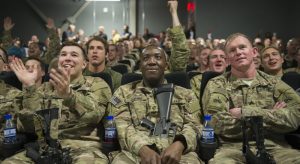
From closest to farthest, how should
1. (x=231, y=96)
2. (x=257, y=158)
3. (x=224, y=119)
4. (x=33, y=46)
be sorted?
(x=257, y=158) < (x=224, y=119) < (x=231, y=96) < (x=33, y=46)

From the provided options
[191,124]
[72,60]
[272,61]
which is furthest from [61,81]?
[272,61]

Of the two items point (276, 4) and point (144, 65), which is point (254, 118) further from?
point (276, 4)

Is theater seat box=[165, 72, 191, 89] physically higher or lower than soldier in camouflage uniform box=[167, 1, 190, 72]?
lower

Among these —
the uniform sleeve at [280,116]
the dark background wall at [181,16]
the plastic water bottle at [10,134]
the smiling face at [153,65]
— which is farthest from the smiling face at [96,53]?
the dark background wall at [181,16]

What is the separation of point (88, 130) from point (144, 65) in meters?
0.68

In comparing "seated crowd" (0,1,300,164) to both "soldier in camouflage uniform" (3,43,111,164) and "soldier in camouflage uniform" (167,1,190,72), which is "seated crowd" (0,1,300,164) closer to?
"soldier in camouflage uniform" (3,43,111,164)

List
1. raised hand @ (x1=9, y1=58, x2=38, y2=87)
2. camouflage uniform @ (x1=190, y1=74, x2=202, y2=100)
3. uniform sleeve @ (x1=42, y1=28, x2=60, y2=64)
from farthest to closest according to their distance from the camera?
uniform sleeve @ (x1=42, y1=28, x2=60, y2=64) < camouflage uniform @ (x1=190, y1=74, x2=202, y2=100) < raised hand @ (x1=9, y1=58, x2=38, y2=87)

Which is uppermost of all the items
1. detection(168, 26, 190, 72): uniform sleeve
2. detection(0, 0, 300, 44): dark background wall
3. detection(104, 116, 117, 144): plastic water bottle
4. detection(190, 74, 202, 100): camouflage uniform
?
detection(0, 0, 300, 44): dark background wall

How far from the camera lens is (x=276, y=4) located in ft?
43.1

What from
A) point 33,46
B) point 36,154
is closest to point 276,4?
point 33,46

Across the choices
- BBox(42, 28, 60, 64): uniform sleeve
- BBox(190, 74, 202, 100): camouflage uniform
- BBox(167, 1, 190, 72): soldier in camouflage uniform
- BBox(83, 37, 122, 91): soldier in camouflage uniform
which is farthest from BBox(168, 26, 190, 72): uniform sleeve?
BBox(42, 28, 60, 64): uniform sleeve

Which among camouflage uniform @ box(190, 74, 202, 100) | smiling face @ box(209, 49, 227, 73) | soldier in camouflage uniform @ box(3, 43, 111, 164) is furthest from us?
smiling face @ box(209, 49, 227, 73)

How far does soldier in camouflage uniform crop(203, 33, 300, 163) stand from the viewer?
8.30 feet

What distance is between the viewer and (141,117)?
2.69m
